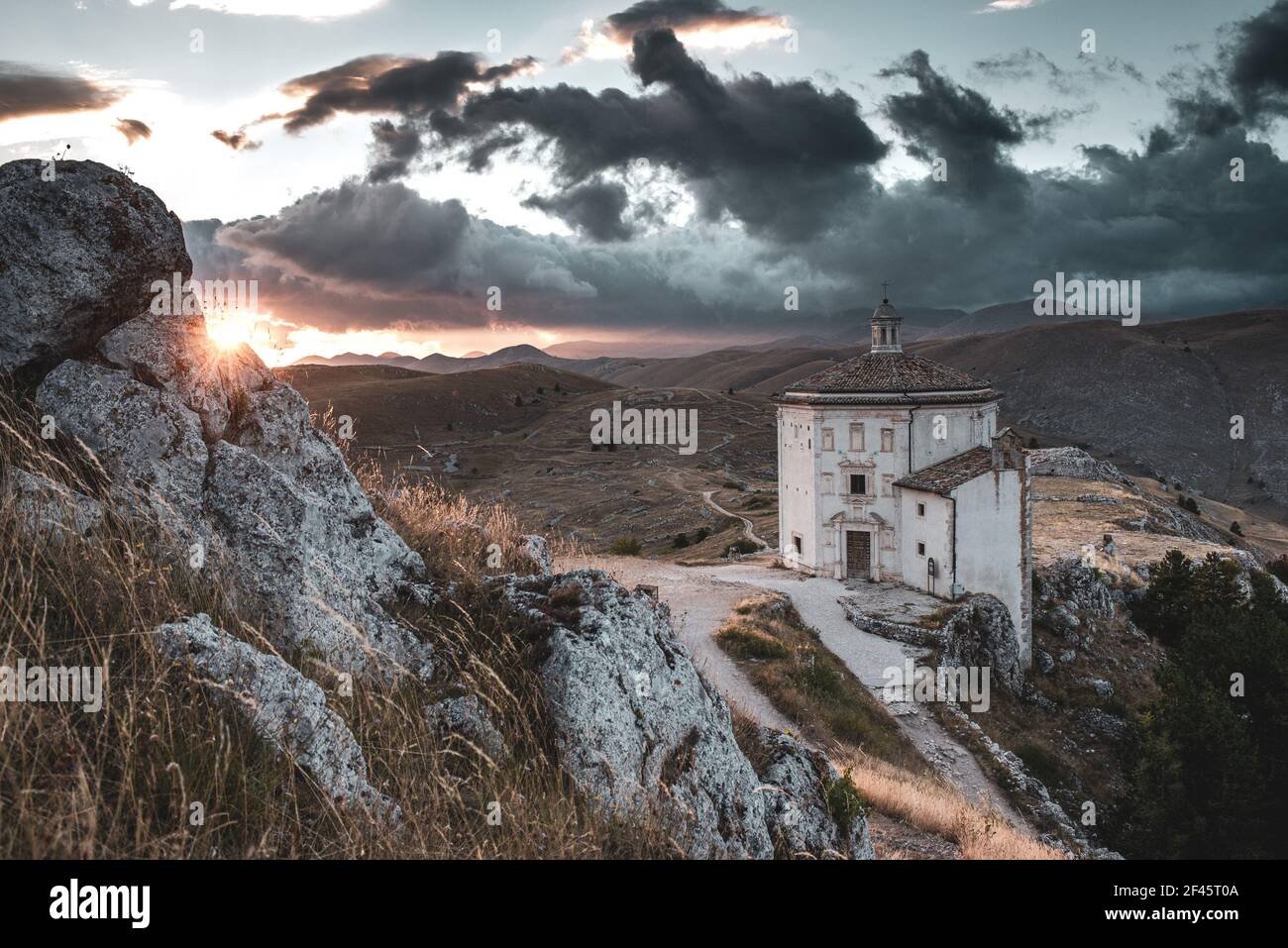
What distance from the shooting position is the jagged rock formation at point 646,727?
5.87m

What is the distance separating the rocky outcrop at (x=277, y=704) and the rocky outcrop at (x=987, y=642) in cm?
2859

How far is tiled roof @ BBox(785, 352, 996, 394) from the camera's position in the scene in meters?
37.6

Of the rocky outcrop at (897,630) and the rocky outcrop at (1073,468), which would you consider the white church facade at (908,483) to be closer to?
the rocky outcrop at (897,630)

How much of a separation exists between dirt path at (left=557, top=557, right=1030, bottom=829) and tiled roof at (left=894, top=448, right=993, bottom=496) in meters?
4.58

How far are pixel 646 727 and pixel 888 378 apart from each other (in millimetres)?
34243

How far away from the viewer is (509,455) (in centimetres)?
10056

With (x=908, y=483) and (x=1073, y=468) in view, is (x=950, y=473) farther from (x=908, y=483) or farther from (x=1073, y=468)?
(x=1073, y=468)

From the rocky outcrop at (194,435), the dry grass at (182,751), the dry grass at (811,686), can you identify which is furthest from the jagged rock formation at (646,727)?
the dry grass at (811,686)

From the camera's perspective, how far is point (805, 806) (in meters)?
7.75

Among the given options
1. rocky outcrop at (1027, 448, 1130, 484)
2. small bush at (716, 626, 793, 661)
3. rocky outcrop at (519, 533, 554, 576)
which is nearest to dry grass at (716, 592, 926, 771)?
small bush at (716, 626, 793, 661)

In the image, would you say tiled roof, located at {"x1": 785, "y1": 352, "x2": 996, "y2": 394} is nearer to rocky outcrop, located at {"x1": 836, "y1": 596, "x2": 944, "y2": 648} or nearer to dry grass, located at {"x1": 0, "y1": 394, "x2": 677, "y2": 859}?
rocky outcrop, located at {"x1": 836, "y1": 596, "x2": 944, "y2": 648}

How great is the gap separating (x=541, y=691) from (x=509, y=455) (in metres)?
95.7
